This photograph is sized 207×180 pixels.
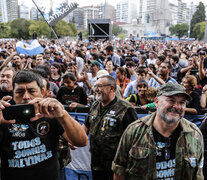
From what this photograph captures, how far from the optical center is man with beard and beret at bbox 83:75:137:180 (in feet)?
8.71

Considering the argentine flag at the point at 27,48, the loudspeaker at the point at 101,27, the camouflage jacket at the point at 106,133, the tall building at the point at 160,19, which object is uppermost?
the tall building at the point at 160,19

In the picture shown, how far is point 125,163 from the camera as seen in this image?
2.10 m

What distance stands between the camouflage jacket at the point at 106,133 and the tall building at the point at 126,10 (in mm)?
187693

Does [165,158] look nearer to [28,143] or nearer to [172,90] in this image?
[172,90]

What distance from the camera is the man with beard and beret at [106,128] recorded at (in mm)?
2654

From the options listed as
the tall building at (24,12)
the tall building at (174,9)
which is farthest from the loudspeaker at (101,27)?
the tall building at (24,12)

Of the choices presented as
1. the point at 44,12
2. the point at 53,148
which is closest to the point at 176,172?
the point at 53,148

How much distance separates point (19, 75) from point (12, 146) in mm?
601

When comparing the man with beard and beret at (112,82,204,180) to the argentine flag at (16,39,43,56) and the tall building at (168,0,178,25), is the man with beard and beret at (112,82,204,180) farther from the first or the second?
the tall building at (168,0,178,25)

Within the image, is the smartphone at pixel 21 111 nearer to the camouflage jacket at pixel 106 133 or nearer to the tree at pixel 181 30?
the camouflage jacket at pixel 106 133

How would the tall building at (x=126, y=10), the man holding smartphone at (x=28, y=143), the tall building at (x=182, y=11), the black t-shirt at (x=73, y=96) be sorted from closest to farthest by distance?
the man holding smartphone at (x=28, y=143), the black t-shirt at (x=73, y=96), the tall building at (x=182, y=11), the tall building at (x=126, y=10)

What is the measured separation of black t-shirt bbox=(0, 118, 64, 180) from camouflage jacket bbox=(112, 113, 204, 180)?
26.9 inches

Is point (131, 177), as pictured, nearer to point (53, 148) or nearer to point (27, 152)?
point (53, 148)

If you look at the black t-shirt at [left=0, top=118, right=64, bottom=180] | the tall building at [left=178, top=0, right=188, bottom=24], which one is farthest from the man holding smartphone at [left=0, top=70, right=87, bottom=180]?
the tall building at [left=178, top=0, right=188, bottom=24]
